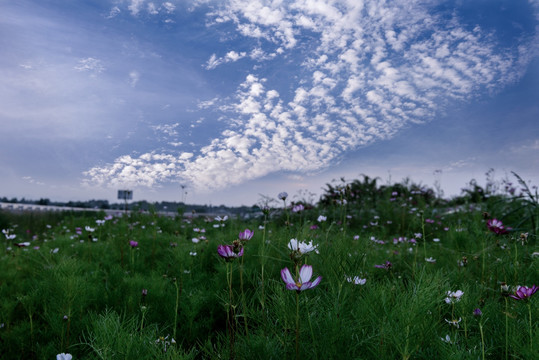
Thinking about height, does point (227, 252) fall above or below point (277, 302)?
above

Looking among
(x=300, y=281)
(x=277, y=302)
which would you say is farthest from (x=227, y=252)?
(x=300, y=281)

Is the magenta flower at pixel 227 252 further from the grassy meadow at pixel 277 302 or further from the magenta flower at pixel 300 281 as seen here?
the magenta flower at pixel 300 281

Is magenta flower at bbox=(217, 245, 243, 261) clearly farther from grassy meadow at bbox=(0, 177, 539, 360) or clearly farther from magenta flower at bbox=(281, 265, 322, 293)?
magenta flower at bbox=(281, 265, 322, 293)

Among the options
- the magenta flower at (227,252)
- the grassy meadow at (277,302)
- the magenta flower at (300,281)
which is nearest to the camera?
the magenta flower at (300,281)

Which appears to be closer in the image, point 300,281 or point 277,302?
point 300,281

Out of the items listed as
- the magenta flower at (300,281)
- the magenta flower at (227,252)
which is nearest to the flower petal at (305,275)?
the magenta flower at (300,281)

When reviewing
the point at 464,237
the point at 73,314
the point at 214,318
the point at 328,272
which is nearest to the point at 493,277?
the point at 464,237

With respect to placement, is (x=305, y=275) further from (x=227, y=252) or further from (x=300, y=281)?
(x=227, y=252)

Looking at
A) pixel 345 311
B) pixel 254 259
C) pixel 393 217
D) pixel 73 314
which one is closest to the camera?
pixel 345 311

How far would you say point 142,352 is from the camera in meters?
1.43

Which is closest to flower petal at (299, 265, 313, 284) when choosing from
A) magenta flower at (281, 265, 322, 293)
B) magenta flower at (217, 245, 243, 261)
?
magenta flower at (281, 265, 322, 293)

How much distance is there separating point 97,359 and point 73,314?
95 cm

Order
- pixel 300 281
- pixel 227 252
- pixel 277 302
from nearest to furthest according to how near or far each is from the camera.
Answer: pixel 300 281 < pixel 277 302 < pixel 227 252

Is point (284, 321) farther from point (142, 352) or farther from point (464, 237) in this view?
point (464, 237)
